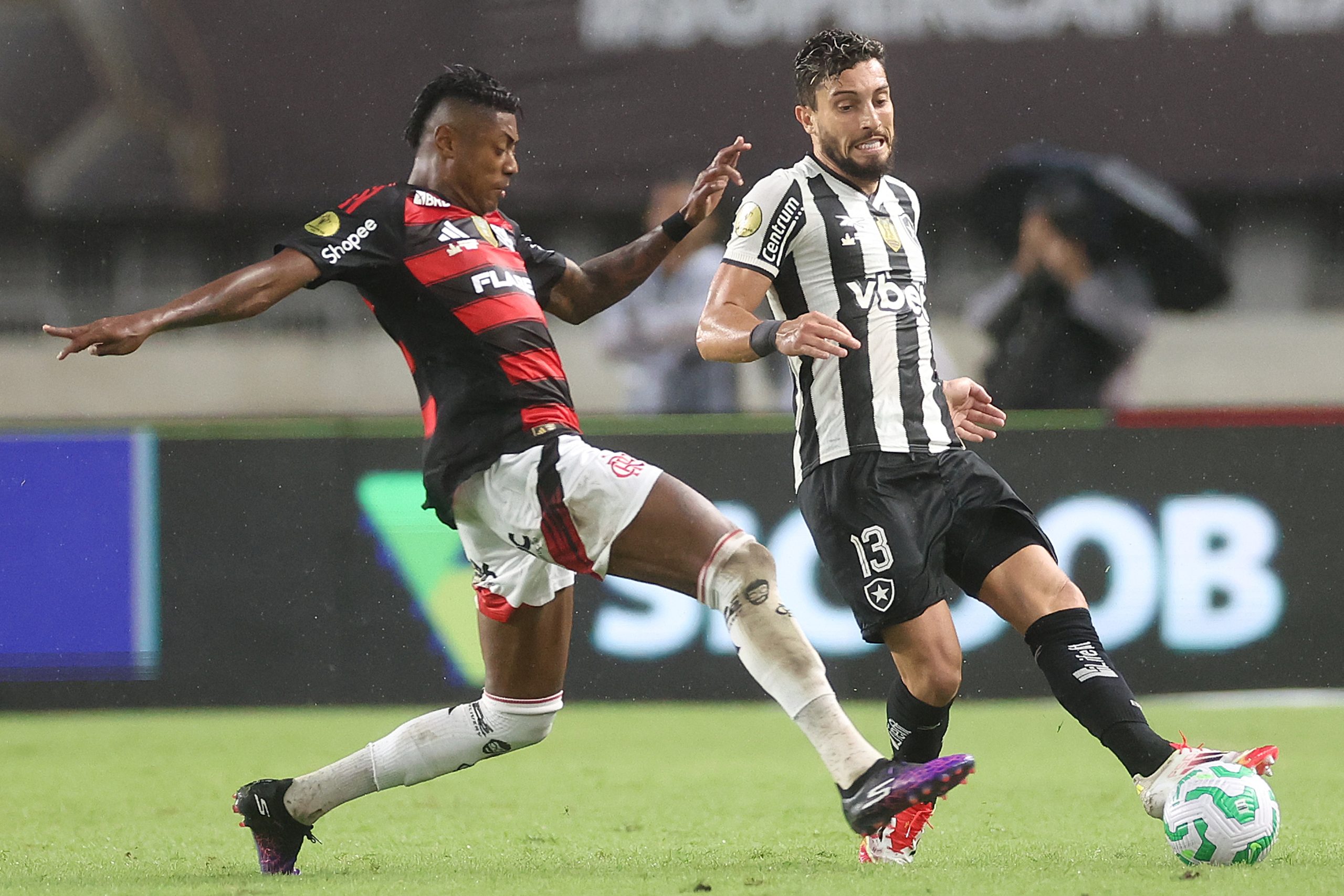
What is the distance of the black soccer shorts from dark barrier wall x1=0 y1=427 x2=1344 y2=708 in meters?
3.13

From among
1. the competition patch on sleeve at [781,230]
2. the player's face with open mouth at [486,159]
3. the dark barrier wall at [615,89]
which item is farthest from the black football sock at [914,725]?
the dark barrier wall at [615,89]

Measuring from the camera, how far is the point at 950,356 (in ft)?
26.5

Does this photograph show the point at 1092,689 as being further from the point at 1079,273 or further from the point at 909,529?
the point at 1079,273

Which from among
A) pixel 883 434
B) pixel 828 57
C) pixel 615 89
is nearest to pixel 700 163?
pixel 615 89

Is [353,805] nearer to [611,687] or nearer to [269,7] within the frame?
[611,687]

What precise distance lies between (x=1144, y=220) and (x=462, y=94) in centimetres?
509

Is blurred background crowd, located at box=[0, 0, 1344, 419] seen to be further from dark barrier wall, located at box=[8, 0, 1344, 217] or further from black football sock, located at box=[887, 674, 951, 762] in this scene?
black football sock, located at box=[887, 674, 951, 762]

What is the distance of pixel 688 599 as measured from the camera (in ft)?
23.0

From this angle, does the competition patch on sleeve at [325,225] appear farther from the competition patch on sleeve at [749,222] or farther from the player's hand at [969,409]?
the player's hand at [969,409]

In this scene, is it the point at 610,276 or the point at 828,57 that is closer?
the point at 828,57

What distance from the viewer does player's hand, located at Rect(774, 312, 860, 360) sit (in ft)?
11.0

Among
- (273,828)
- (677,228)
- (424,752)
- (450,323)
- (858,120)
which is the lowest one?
(273,828)

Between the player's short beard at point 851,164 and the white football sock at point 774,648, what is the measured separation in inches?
41.5

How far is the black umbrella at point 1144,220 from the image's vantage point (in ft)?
26.4
